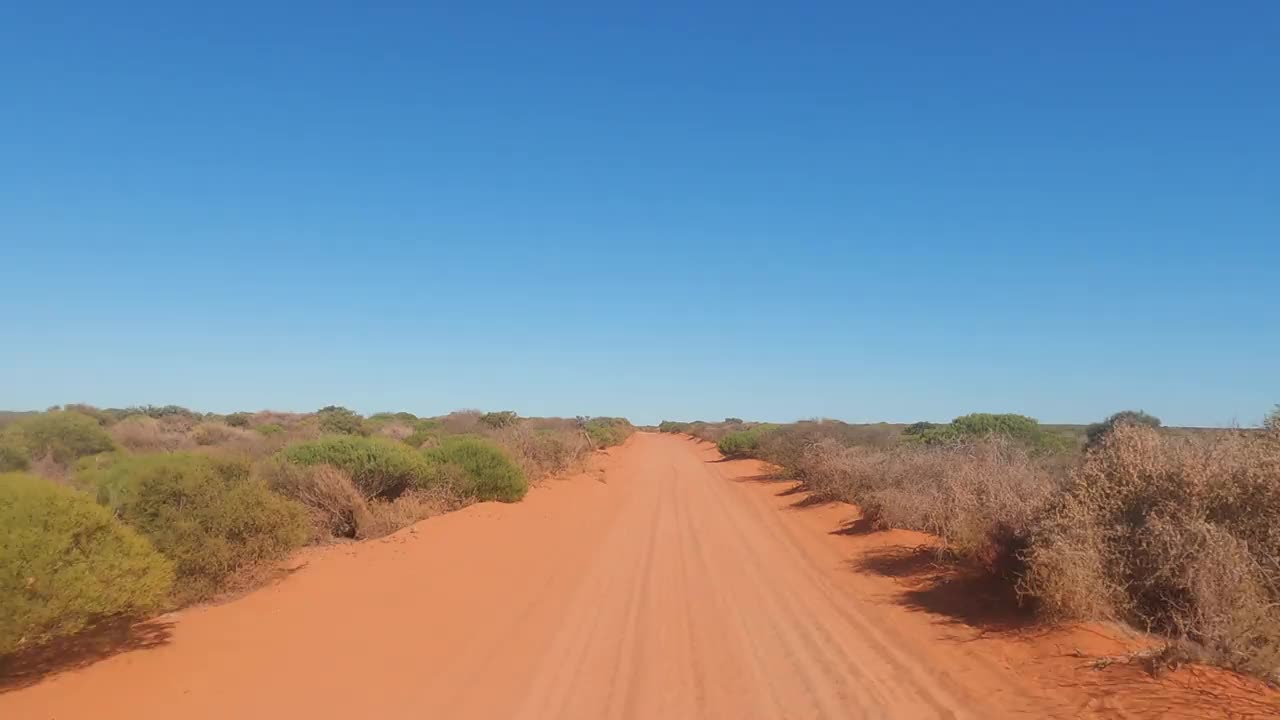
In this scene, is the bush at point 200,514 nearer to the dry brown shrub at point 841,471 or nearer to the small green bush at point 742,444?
the dry brown shrub at point 841,471

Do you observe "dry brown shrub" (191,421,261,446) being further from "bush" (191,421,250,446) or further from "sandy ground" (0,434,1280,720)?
"sandy ground" (0,434,1280,720)

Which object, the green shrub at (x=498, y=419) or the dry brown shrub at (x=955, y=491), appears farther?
the green shrub at (x=498, y=419)

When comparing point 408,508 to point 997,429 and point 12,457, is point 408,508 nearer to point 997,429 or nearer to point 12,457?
point 12,457

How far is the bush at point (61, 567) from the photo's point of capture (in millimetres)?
5645

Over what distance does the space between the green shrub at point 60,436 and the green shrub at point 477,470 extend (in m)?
9.09

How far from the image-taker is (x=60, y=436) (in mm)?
19312

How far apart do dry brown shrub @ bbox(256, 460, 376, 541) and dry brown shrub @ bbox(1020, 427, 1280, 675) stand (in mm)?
10675

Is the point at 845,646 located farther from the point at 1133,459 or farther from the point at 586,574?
the point at 586,574

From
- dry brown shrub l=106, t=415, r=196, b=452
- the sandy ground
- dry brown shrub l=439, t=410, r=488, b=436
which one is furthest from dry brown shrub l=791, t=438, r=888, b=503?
dry brown shrub l=439, t=410, r=488, b=436

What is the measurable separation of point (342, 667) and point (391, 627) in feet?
4.30

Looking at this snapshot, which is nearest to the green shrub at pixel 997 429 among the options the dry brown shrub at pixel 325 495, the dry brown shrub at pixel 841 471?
the dry brown shrub at pixel 841 471

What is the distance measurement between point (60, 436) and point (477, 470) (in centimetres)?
1124

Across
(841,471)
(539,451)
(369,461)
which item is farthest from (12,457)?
(841,471)

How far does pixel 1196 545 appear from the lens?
6.93 meters
